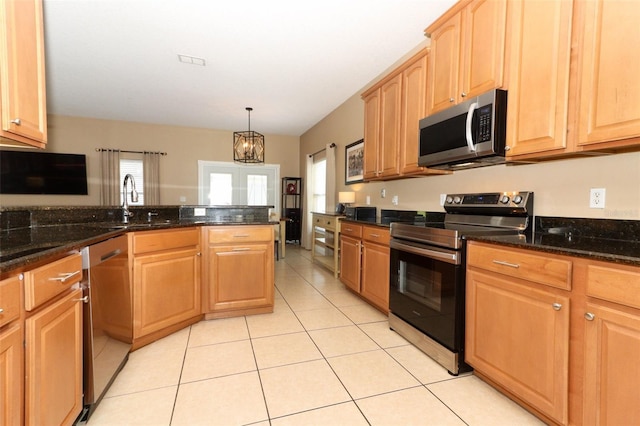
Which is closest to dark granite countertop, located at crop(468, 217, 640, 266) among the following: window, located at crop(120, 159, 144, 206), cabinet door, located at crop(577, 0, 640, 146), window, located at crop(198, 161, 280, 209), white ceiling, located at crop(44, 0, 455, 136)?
cabinet door, located at crop(577, 0, 640, 146)

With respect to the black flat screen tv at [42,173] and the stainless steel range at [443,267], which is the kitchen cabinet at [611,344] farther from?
the black flat screen tv at [42,173]

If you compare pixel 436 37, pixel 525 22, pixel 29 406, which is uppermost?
pixel 436 37

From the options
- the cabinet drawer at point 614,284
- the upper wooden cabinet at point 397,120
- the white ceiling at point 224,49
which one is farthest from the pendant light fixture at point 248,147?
the cabinet drawer at point 614,284

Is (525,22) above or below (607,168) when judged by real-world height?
above

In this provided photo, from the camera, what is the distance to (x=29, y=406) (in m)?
1.07

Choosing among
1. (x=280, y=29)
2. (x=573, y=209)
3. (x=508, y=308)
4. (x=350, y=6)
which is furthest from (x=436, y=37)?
(x=508, y=308)

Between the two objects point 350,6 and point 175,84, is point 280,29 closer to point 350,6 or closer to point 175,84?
point 350,6

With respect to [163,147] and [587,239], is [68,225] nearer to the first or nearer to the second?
[587,239]

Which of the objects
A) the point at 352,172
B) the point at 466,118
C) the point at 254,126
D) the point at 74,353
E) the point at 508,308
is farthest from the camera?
the point at 254,126

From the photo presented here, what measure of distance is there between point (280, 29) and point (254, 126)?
3.92m

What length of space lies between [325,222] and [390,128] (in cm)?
191

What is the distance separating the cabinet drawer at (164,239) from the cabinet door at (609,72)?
262 cm

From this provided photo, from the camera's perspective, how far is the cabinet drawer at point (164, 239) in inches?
84.3

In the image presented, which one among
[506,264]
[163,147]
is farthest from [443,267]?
[163,147]
